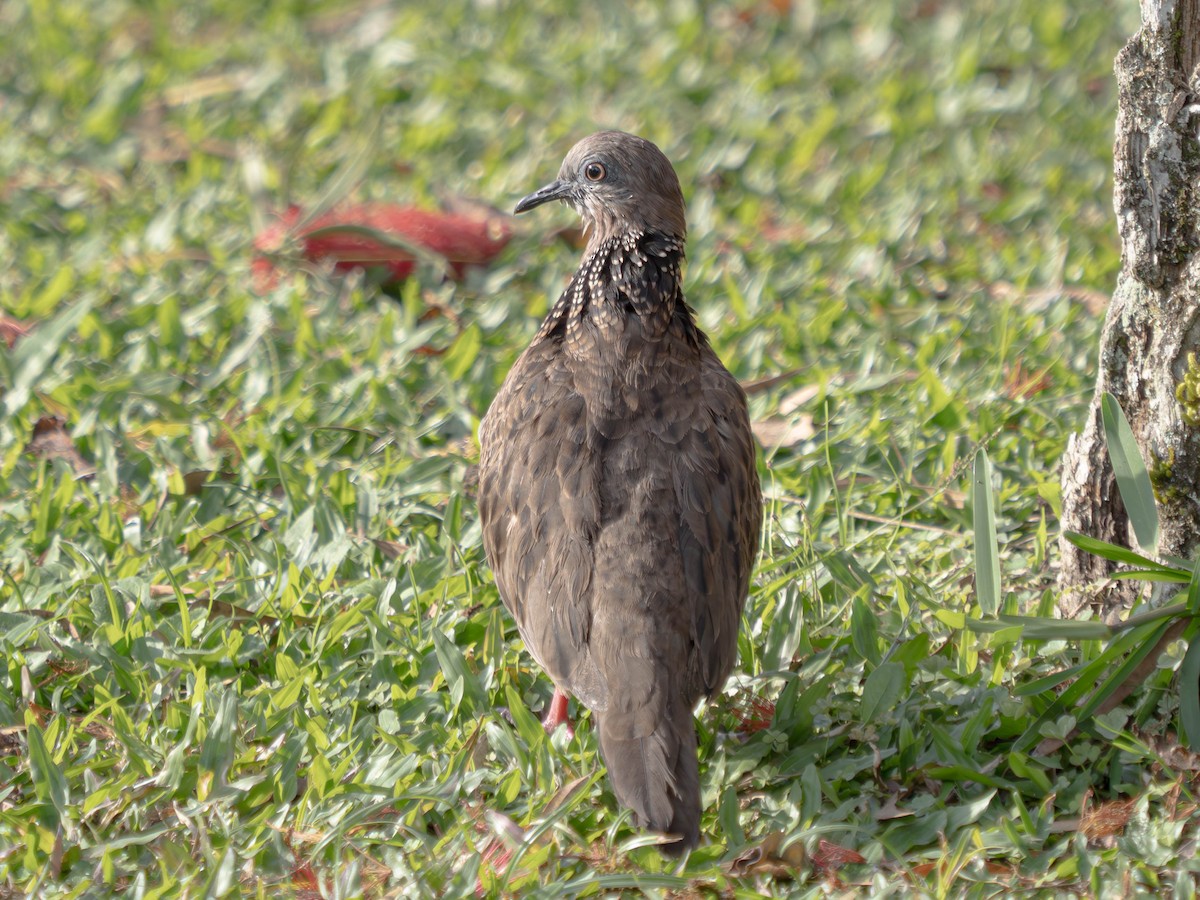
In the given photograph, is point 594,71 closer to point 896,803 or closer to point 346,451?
point 346,451

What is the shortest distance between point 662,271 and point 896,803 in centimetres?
170

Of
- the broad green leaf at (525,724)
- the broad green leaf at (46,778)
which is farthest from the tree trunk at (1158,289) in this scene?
the broad green leaf at (46,778)

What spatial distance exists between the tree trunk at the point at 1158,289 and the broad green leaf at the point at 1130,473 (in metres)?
0.07

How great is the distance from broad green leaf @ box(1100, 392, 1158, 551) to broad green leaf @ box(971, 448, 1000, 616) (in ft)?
1.12

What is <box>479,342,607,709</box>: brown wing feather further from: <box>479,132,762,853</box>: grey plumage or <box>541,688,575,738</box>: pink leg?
<box>541,688,575,738</box>: pink leg

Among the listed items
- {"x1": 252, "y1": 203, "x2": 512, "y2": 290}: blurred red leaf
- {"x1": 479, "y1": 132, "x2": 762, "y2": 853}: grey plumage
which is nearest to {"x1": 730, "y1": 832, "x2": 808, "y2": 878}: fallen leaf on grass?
{"x1": 479, "y1": 132, "x2": 762, "y2": 853}: grey plumage

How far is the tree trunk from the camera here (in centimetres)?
372

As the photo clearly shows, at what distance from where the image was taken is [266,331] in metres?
6.00

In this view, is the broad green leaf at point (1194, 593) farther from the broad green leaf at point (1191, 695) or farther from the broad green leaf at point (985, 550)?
the broad green leaf at point (985, 550)

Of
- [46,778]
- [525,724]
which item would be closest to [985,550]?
[525,724]

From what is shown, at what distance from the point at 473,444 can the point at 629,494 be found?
61.3 inches

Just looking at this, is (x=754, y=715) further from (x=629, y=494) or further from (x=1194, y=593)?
(x=1194, y=593)

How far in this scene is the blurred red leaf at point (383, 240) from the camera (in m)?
6.69

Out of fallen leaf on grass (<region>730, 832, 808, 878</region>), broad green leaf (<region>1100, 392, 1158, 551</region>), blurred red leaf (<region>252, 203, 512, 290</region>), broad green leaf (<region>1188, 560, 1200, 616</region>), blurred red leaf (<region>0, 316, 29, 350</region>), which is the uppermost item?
blurred red leaf (<region>252, 203, 512, 290</region>)
